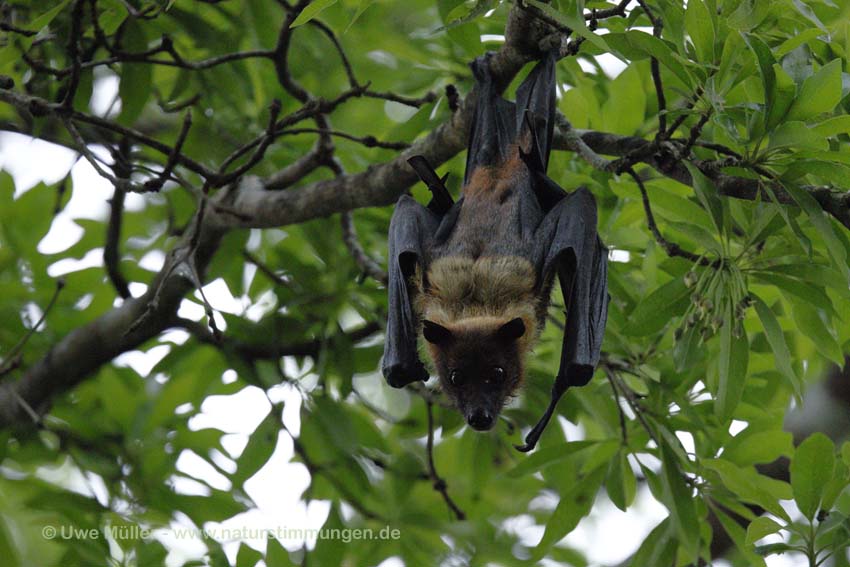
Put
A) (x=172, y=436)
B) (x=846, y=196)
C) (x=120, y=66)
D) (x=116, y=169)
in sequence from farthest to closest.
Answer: (x=172, y=436), (x=120, y=66), (x=116, y=169), (x=846, y=196)

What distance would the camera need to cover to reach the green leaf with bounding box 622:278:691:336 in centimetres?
488

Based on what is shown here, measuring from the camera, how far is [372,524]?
7.20 metres

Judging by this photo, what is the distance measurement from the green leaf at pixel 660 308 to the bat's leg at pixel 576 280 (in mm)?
212

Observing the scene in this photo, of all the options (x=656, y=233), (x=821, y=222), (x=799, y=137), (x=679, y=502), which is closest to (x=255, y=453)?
(x=679, y=502)

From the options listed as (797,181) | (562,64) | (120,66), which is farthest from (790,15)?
(120,66)

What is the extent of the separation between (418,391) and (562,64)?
2324 millimetres

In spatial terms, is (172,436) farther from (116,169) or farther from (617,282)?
(617,282)

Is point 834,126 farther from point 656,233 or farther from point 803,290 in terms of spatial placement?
point 656,233

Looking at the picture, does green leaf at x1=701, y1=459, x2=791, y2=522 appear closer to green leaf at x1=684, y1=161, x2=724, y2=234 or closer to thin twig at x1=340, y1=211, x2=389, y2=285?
green leaf at x1=684, y1=161, x2=724, y2=234

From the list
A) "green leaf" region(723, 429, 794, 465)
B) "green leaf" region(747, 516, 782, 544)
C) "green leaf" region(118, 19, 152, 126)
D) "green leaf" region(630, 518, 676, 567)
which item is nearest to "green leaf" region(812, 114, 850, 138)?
"green leaf" region(747, 516, 782, 544)

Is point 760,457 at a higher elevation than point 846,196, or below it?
below

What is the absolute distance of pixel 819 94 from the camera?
3.94m

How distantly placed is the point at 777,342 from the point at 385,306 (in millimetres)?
2988

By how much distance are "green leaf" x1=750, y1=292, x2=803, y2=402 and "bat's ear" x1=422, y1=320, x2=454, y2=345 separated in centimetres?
153
